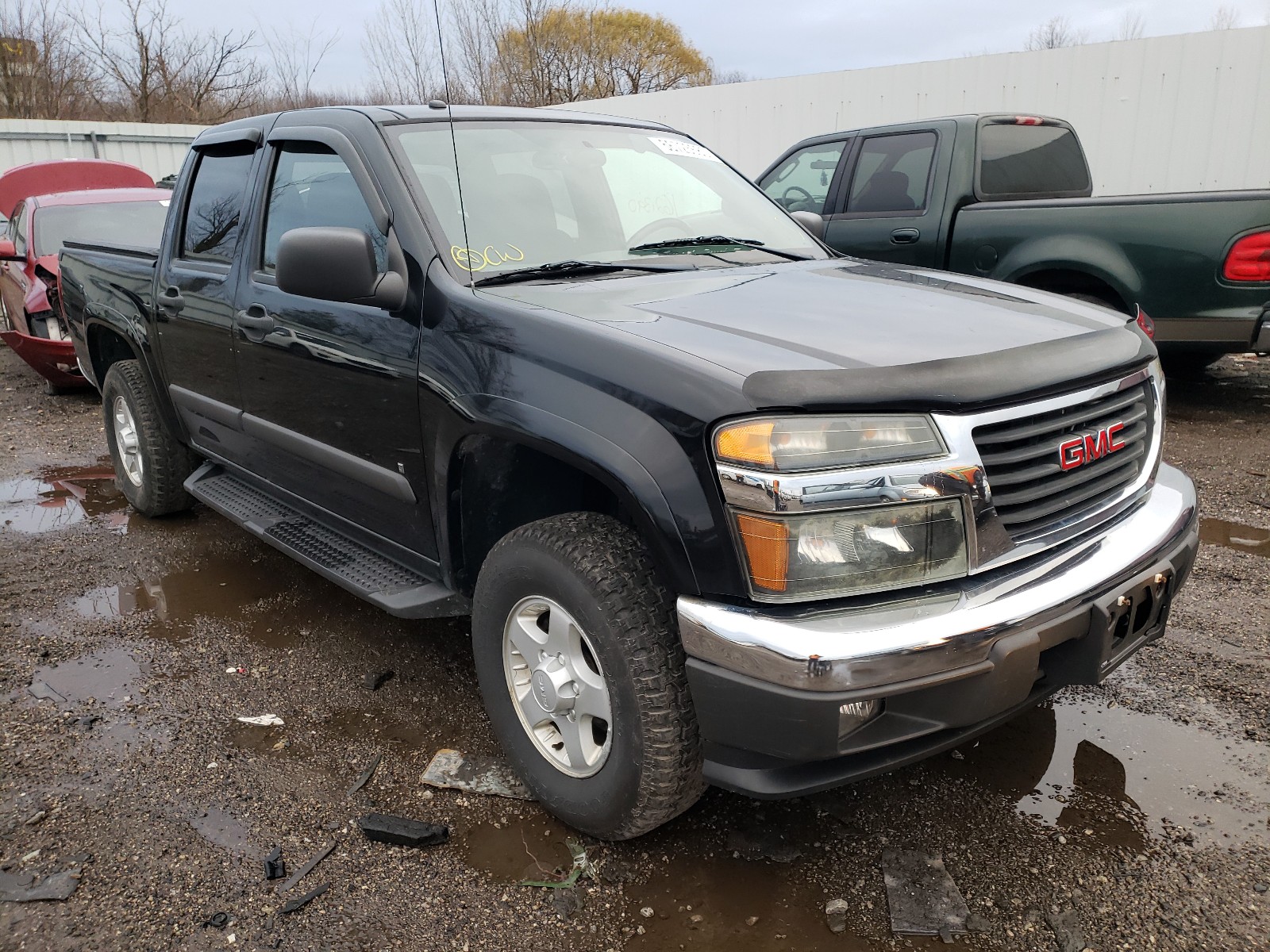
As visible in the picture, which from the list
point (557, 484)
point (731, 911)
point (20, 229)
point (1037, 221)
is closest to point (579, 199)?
point (557, 484)

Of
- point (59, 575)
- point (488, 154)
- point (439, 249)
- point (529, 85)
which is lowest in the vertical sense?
point (59, 575)

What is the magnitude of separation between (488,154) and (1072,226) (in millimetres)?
4146

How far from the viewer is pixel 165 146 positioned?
61.2ft

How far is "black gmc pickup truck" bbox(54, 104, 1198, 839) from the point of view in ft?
5.88

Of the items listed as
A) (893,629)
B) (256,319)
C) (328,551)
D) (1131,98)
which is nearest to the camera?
(893,629)

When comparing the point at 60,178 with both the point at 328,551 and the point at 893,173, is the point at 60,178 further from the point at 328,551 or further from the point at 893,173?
the point at 328,551

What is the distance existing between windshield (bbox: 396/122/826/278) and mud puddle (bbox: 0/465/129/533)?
10.2 ft

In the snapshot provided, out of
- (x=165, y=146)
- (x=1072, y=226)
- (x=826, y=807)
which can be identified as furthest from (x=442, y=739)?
(x=165, y=146)

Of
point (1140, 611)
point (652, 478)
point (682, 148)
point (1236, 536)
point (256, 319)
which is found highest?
point (682, 148)

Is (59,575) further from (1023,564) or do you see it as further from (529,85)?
(529,85)

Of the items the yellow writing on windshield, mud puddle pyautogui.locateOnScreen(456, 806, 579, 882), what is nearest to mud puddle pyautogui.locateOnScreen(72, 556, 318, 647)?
mud puddle pyautogui.locateOnScreen(456, 806, 579, 882)

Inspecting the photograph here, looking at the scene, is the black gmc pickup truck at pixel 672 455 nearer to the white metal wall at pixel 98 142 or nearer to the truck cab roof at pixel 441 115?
the truck cab roof at pixel 441 115

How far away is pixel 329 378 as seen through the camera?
2902mm

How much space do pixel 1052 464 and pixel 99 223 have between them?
8729mm
